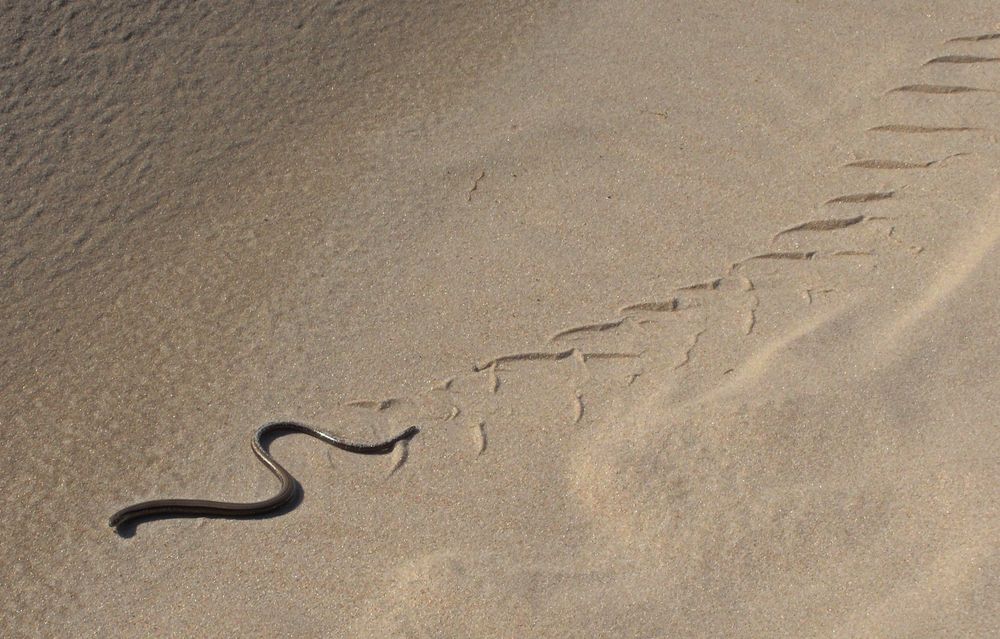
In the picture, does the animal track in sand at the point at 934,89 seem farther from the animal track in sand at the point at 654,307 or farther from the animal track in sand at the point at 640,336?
the animal track in sand at the point at 654,307

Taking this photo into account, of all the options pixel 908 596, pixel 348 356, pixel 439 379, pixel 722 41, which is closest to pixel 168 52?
pixel 348 356

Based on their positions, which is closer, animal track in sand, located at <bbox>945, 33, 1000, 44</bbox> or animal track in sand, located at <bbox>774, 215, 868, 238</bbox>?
animal track in sand, located at <bbox>774, 215, 868, 238</bbox>

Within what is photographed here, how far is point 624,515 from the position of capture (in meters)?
3.92

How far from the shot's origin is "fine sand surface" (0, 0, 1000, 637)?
12.3ft

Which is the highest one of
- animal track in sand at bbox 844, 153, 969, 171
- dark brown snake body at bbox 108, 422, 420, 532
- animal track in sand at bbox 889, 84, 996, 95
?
animal track in sand at bbox 889, 84, 996, 95

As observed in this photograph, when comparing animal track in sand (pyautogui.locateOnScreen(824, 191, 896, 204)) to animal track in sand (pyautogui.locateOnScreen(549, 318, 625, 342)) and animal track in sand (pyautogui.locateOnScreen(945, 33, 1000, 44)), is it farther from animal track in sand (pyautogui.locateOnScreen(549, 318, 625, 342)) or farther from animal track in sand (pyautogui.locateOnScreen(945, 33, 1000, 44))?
animal track in sand (pyautogui.locateOnScreen(945, 33, 1000, 44))

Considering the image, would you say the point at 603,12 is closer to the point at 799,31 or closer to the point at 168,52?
the point at 799,31

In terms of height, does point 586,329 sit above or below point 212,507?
above

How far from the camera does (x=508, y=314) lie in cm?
490

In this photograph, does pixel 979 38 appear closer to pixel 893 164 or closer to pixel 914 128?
pixel 914 128

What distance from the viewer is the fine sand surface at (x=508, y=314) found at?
148 inches

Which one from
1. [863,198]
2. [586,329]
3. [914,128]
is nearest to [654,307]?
[586,329]

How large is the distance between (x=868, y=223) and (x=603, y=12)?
2.35m

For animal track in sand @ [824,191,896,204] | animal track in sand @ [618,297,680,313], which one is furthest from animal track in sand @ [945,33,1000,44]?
animal track in sand @ [618,297,680,313]
